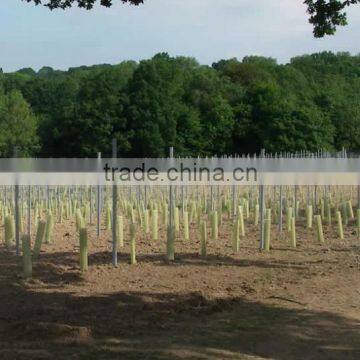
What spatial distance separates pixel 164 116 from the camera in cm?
4938

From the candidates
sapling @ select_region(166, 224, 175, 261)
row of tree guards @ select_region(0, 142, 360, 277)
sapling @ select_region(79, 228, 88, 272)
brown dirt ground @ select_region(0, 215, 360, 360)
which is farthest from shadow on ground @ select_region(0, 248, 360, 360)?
sapling @ select_region(166, 224, 175, 261)

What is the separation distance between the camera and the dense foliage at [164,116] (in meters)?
44.7

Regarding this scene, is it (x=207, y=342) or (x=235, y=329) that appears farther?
(x=235, y=329)

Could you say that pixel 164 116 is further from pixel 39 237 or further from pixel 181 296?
pixel 181 296

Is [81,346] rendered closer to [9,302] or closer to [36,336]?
[36,336]

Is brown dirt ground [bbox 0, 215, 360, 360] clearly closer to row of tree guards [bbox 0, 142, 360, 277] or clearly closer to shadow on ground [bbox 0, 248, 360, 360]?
shadow on ground [bbox 0, 248, 360, 360]

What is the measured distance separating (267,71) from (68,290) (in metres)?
73.1

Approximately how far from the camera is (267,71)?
255 feet

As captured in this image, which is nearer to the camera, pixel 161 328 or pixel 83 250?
pixel 161 328

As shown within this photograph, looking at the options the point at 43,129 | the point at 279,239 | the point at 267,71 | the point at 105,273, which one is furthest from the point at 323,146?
the point at 105,273

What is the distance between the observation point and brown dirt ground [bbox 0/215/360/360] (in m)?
5.04

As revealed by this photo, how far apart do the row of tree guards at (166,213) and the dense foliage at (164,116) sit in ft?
75.7

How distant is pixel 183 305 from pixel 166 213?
6.27m

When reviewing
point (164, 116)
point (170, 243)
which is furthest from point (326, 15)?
point (164, 116)
